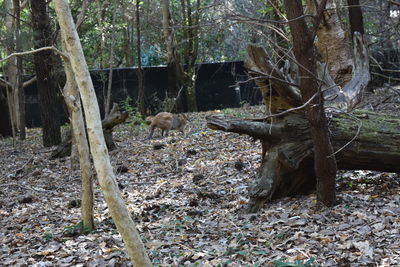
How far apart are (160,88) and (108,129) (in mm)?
8270

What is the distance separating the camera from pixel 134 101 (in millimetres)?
18797

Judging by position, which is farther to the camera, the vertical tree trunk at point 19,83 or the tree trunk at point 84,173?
the vertical tree trunk at point 19,83

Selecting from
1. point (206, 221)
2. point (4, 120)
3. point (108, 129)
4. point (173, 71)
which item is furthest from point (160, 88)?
point (206, 221)

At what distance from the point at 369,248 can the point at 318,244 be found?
45 centimetres

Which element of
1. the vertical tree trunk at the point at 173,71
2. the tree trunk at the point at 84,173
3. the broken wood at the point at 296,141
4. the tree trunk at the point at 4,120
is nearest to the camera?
the broken wood at the point at 296,141

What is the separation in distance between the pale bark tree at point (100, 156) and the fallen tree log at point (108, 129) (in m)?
6.63

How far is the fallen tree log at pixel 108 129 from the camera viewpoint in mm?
10797

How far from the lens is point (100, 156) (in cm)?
387

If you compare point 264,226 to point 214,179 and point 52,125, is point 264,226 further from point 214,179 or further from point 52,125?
point 52,125

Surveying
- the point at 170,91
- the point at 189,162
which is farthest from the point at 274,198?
the point at 170,91

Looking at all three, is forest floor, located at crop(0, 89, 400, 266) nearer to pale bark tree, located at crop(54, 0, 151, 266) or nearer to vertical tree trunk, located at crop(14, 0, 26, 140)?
pale bark tree, located at crop(54, 0, 151, 266)

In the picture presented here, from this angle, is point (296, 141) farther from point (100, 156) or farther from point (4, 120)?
point (4, 120)

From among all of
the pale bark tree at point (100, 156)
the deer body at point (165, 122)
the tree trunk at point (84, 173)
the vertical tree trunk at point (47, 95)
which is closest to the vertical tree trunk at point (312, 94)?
the pale bark tree at point (100, 156)

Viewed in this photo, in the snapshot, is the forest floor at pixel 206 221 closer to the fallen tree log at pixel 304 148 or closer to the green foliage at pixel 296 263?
the green foliage at pixel 296 263
